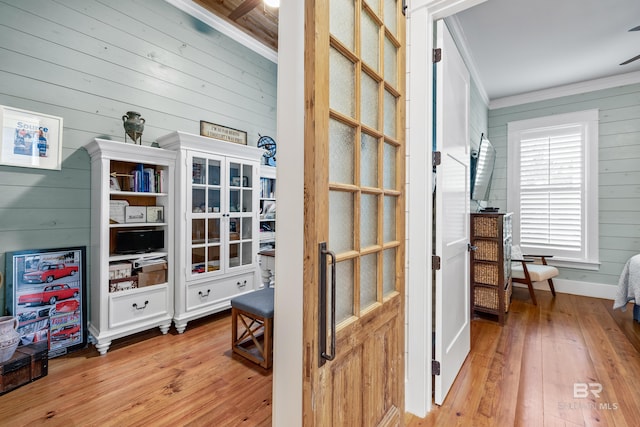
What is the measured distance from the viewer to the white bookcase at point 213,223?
9.11ft

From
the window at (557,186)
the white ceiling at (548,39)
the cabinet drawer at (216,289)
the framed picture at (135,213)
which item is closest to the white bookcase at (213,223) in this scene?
the cabinet drawer at (216,289)

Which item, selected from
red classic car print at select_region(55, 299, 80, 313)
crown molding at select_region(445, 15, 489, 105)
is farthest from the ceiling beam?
red classic car print at select_region(55, 299, 80, 313)

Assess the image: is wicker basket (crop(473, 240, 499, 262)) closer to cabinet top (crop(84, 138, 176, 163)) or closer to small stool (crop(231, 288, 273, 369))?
small stool (crop(231, 288, 273, 369))

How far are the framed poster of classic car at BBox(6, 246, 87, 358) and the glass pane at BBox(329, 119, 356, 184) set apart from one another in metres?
2.56

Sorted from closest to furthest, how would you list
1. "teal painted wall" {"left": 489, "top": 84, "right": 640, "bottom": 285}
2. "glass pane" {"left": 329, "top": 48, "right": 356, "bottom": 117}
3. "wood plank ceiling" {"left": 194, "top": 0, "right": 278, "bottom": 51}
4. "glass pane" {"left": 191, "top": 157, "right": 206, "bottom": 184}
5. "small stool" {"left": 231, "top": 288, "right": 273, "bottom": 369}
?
"glass pane" {"left": 329, "top": 48, "right": 356, "bottom": 117} → "small stool" {"left": 231, "top": 288, "right": 273, "bottom": 369} → "glass pane" {"left": 191, "top": 157, "right": 206, "bottom": 184} → "wood plank ceiling" {"left": 194, "top": 0, "right": 278, "bottom": 51} → "teal painted wall" {"left": 489, "top": 84, "right": 640, "bottom": 285}

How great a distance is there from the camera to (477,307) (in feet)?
10.5

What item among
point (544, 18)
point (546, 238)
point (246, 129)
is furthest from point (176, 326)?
point (546, 238)

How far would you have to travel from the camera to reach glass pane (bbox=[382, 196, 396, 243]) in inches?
56.8

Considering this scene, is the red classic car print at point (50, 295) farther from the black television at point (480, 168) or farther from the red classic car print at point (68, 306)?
the black television at point (480, 168)

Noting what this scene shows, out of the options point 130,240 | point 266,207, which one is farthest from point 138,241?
point 266,207

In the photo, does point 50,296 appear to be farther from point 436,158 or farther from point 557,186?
point 557,186

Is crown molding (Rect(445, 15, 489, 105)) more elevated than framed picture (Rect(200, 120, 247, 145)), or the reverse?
A: crown molding (Rect(445, 15, 489, 105))

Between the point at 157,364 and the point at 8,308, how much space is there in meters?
1.16

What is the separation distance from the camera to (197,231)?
2.91 meters
